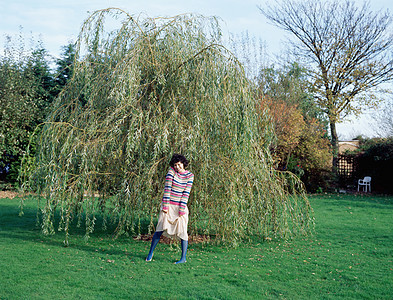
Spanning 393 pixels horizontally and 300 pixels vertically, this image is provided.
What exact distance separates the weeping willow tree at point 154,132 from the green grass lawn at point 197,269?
446 millimetres

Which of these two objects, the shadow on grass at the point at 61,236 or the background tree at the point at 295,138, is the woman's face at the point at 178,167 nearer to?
the shadow on grass at the point at 61,236

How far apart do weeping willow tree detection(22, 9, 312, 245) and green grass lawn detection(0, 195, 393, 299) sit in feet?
1.46

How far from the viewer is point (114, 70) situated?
20.0ft

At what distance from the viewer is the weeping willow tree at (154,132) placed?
5762 mm

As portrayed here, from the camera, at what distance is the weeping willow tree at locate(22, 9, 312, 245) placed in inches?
227

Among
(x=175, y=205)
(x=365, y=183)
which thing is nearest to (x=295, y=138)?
(x=365, y=183)

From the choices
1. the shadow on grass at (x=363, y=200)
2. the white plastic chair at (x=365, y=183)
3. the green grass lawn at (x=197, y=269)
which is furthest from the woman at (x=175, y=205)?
the white plastic chair at (x=365, y=183)

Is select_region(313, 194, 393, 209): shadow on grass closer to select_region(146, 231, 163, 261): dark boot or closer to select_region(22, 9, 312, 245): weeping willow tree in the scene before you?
select_region(22, 9, 312, 245): weeping willow tree

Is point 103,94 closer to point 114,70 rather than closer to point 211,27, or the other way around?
point 114,70

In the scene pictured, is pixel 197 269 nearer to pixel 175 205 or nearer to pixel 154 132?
pixel 175 205

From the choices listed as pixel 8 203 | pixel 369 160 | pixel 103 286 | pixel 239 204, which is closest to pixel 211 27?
pixel 239 204

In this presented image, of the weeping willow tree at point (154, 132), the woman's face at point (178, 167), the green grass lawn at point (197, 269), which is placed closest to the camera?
the green grass lawn at point (197, 269)

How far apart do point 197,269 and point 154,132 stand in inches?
87.2

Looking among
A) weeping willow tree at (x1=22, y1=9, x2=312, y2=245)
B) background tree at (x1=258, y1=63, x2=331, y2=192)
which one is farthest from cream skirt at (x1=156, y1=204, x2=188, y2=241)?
background tree at (x1=258, y1=63, x2=331, y2=192)
